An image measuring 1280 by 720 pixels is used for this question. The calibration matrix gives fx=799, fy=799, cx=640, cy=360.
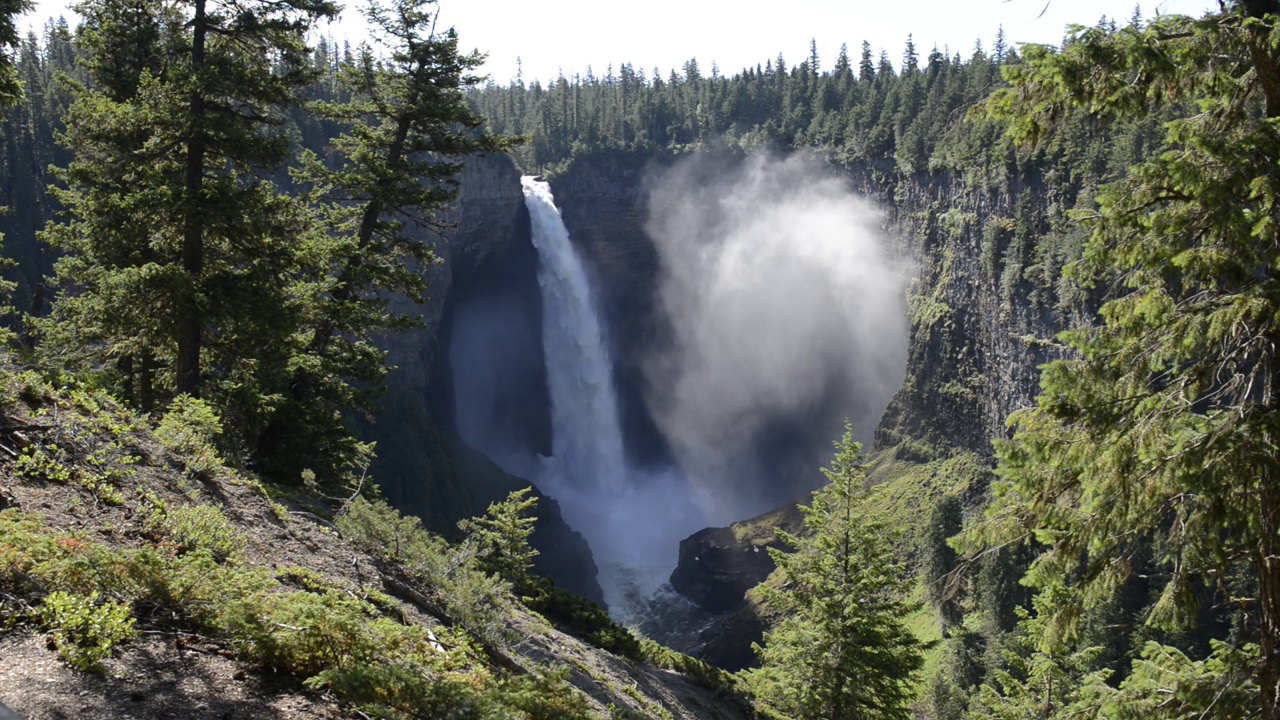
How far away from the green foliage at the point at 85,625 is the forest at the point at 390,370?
0.08 ft

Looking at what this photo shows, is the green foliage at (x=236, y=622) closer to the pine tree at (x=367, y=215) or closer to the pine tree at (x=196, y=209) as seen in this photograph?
the pine tree at (x=196, y=209)

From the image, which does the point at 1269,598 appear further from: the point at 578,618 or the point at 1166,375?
the point at 578,618

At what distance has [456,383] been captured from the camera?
67938mm

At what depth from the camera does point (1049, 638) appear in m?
6.21

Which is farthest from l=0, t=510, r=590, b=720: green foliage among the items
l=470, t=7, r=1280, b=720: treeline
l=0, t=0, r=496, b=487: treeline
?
l=0, t=0, r=496, b=487: treeline

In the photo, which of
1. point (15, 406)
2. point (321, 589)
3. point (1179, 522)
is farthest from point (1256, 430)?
point (15, 406)

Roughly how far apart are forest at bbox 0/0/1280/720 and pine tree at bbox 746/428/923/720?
0.06 meters

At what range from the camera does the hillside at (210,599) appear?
5137mm

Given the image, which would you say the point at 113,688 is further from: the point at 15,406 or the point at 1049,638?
the point at 1049,638

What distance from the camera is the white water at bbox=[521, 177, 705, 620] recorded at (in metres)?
65.2

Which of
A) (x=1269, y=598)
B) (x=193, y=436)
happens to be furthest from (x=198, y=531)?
(x=1269, y=598)

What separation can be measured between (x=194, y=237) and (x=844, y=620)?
13007mm

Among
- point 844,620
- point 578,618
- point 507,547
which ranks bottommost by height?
point 578,618

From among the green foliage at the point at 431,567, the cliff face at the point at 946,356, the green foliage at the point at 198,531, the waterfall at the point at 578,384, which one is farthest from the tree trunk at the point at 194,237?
the waterfall at the point at 578,384
